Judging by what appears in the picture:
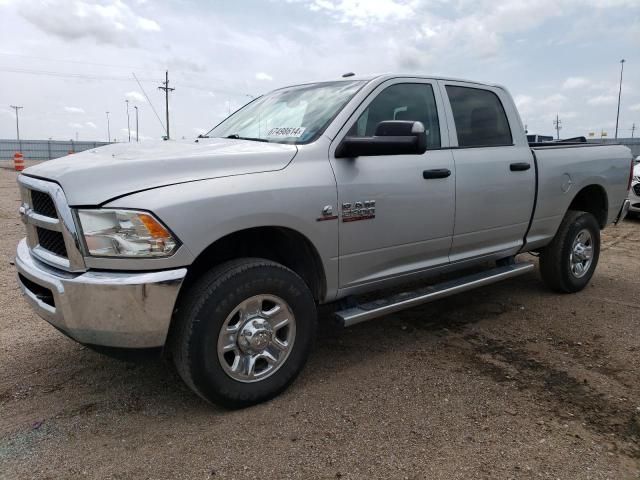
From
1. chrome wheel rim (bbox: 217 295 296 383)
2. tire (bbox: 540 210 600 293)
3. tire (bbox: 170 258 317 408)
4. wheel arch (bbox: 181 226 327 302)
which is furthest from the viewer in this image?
tire (bbox: 540 210 600 293)

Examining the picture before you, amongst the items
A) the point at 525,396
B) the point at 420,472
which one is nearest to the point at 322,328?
the point at 525,396

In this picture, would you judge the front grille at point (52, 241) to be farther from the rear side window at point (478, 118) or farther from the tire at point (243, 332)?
the rear side window at point (478, 118)

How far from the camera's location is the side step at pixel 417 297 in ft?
10.8

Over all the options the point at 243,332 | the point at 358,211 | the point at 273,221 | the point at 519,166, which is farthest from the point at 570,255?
the point at 243,332

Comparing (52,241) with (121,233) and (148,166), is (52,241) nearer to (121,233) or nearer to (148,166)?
(121,233)

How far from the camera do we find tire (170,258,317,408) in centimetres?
266

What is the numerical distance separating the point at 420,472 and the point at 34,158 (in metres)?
45.8

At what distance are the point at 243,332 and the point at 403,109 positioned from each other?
77.1 inches

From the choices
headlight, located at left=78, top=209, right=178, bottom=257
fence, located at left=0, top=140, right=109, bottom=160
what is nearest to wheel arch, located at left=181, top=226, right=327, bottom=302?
headlight, located at left=78, top=209, right=178, bottom=257

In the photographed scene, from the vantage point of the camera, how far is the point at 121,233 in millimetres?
2465

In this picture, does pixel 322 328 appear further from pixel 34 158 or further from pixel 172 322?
pixel 34 158

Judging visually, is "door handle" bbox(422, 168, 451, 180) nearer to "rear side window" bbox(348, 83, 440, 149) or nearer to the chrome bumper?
"rear side window" bbox(348, 83, 440, 149)

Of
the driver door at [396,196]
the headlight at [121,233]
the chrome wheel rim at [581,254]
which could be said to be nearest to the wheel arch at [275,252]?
the driver door at [396,196]

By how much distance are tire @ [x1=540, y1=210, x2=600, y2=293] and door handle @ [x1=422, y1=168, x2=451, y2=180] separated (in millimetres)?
1935
